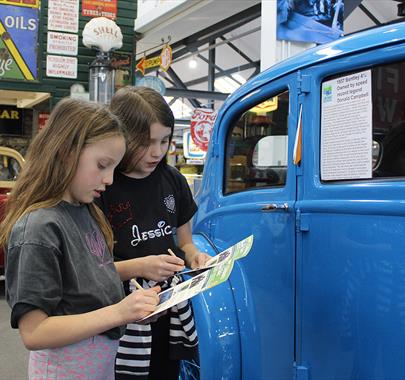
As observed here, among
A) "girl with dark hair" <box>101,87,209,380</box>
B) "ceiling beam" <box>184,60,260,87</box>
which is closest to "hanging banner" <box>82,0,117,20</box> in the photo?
"ceiling beam" <box>184,60,260,87</box>

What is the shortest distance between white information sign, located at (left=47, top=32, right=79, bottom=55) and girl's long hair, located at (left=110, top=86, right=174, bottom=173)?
23.6ft

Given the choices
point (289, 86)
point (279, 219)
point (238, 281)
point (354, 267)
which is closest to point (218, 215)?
point (238, 281)

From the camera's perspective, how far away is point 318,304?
5.68 feet

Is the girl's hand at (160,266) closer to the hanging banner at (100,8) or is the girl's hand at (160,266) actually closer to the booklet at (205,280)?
the booklet at (205,280)

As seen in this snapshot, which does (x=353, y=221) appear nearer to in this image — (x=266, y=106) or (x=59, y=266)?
(x=266, y=106)

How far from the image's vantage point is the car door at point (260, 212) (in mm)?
1891

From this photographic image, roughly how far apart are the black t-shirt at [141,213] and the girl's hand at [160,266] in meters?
0.13

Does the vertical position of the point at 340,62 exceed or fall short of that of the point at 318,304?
it exceeds it

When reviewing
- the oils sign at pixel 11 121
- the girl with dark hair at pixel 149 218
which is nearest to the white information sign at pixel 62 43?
the oils sign at pixel 11 121

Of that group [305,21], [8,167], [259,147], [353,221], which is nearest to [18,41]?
[8,167]

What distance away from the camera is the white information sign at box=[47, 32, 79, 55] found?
27.2 ft

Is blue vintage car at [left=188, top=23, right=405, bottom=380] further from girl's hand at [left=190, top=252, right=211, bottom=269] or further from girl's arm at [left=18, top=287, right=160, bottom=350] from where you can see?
girl's arm at [left=18, top=287, right=160, bottom=350]

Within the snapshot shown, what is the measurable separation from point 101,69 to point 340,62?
674 cm

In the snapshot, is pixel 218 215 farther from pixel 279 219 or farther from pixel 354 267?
pixel 354 267
